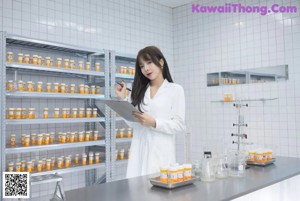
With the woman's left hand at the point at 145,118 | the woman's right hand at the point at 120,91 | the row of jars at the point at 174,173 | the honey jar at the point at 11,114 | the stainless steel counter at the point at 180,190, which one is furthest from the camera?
the honey jar at the point at 11,114

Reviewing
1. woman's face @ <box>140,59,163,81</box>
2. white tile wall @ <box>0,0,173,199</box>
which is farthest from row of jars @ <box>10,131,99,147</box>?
woman's face @ <box>140,59,163,81</box>


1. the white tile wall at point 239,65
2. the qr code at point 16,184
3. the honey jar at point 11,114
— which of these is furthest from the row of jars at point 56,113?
the qr code at point 16,184

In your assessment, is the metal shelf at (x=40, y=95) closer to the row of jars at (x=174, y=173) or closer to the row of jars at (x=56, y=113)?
the row of jars at (x=56, y=113)

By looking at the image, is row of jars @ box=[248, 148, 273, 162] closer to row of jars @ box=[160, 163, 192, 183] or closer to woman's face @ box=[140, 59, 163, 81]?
row of jars @ box=[160, 163, 192, 183]

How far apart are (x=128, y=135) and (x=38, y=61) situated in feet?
5.59

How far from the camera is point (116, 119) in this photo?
13.8 ft

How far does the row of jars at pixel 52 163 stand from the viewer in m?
3.32

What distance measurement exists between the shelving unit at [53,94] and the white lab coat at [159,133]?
155cm

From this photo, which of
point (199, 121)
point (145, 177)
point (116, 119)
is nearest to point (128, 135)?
point (116, 119)

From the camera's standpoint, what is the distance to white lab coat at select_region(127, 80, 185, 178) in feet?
7.43

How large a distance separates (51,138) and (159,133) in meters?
1.89

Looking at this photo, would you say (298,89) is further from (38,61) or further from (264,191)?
(38,61)

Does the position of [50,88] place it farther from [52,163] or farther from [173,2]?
[173,2]

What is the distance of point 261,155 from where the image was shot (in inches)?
85.8
